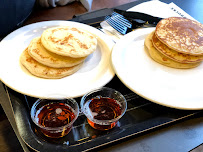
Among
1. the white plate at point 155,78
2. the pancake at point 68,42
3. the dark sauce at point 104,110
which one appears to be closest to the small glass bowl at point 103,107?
the dark sauce at point 104,110

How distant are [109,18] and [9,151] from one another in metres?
1.03

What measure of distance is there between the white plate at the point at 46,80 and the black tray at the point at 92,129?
0.19 feet

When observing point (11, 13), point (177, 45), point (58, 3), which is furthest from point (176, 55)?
point (58, 3)

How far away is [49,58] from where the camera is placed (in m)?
1.09

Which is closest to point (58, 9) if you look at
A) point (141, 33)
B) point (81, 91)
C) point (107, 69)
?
point (141, 33)

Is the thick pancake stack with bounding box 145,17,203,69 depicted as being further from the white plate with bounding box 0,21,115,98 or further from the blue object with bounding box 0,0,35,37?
the blue object with bounding box 0,0,35,37

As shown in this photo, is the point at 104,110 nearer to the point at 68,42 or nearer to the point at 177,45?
the point at 68,42

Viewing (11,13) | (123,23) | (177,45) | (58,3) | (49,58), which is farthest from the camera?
(58,3)

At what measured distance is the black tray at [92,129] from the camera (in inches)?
33.9

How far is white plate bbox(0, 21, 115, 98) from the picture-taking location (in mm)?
1038

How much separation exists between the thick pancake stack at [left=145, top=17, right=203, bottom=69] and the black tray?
1.02ft

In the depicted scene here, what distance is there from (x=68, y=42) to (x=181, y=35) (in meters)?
0.64

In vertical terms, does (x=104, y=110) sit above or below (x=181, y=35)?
below

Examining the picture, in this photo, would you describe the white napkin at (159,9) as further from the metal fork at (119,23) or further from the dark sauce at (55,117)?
the dark sauce at (55,117)
